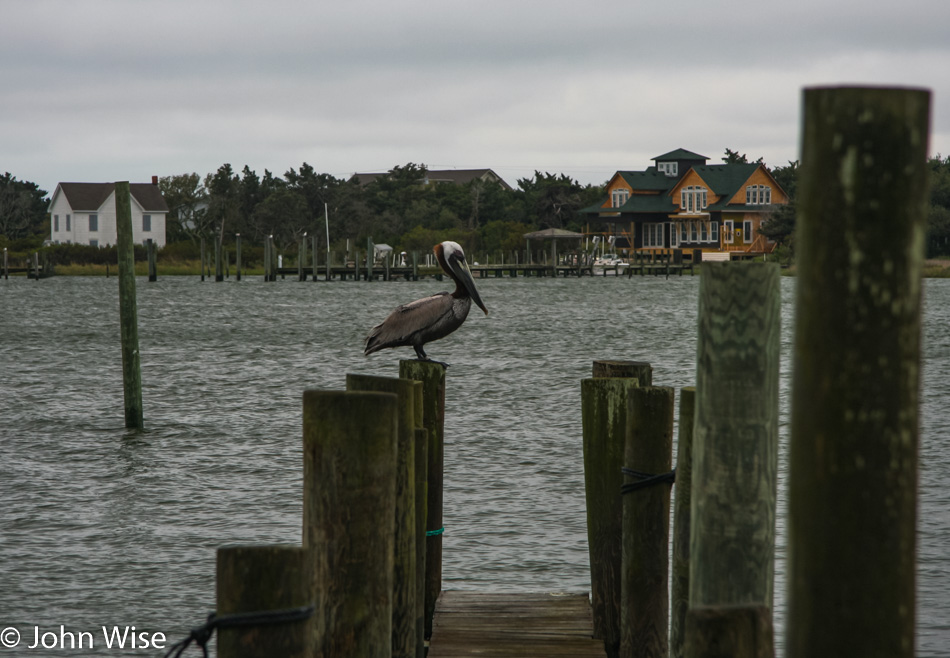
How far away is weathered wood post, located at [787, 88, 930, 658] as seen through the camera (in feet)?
7.11

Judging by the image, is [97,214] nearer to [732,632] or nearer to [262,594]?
[262,594]

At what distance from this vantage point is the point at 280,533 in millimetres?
9883

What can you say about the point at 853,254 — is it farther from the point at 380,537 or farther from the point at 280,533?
the point at 280,533

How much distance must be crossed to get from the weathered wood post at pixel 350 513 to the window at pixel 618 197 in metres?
91.6

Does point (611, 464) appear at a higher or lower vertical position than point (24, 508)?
higher

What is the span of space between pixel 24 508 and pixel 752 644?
9.54 meters

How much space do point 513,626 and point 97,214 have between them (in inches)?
3807

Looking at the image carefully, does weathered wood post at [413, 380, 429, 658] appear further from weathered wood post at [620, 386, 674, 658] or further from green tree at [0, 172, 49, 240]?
green tree at [0, 172, 49, 240]

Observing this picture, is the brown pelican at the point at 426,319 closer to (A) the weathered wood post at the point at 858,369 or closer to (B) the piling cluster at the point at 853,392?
(B) the piling cluster at the point at 853,392

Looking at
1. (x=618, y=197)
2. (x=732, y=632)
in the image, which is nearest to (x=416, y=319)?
(x=732, y=632)

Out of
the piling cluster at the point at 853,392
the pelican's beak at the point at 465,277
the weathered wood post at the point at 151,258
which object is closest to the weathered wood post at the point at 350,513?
the piling cluster at the point at 853,392

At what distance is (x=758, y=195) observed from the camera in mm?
89938

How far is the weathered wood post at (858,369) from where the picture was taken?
217 centimetres

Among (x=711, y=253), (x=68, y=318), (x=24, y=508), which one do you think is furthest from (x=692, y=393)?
(x=711, y=253)
